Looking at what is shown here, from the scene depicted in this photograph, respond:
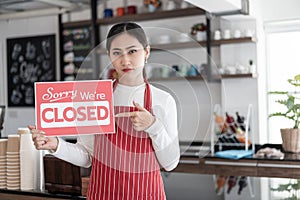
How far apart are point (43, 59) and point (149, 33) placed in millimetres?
4906

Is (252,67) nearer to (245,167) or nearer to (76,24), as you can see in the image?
(245,167)

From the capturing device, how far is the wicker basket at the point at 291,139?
145 inches

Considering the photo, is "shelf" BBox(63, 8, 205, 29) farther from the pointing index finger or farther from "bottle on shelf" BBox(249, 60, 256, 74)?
the pointing index finger

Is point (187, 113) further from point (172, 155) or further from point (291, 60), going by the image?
point (291, 60)

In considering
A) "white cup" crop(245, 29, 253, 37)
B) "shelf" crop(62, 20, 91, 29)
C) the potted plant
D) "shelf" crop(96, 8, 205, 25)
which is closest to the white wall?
"shelf" crop(62, 20, 91, 29)

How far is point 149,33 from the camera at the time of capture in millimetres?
1275

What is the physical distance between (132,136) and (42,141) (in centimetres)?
28

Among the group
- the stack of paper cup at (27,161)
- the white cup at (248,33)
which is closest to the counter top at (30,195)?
the stack of paper cup at (27,161)

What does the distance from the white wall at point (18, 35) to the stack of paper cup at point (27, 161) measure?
373cm

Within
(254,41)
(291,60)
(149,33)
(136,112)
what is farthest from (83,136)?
(291,60)

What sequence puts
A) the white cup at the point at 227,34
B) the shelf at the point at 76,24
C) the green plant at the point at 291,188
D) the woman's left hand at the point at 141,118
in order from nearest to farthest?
the woman's left hand at the point at 141,118 → the green plant at the point at 291,188 → the white cup at the point at 227,34 → the shelf at the point at 76,24

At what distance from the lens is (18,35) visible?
621 cm

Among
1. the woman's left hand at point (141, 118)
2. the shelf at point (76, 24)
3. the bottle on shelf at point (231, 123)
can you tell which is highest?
the shelf at point (76, 24)

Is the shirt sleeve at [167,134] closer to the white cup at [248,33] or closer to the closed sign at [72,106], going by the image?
the closed sign at [72,106]
